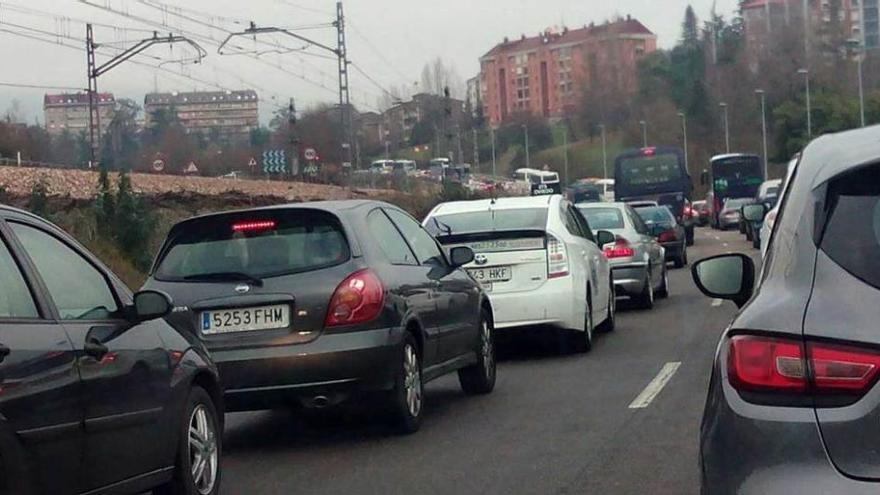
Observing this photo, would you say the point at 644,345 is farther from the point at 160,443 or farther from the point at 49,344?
the point at 49,344

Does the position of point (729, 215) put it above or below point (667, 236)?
above

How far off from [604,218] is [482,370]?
989 cm

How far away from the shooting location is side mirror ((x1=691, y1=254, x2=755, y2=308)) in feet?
19.8

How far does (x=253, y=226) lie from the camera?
389 inches

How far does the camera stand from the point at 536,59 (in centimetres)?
18750

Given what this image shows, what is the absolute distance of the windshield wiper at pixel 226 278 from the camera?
9.58 metres

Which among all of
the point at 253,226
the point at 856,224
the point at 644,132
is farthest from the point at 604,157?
the point at 856,224

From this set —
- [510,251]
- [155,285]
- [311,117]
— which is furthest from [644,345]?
[311,117]

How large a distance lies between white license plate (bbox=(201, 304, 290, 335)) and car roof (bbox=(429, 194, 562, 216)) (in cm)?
584

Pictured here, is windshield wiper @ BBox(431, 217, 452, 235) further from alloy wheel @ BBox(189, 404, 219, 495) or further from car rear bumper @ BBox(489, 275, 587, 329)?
alloy wheel @ BBox(189, 404, 219, 495)

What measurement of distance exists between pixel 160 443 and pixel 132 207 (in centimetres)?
1842

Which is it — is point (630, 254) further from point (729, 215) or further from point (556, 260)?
point (729, 215)

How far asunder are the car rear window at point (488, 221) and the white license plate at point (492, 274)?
0.47 meters

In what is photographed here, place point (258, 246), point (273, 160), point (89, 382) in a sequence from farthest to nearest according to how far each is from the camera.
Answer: point (273, 160) < point (258, 246) < point (89, 382)
